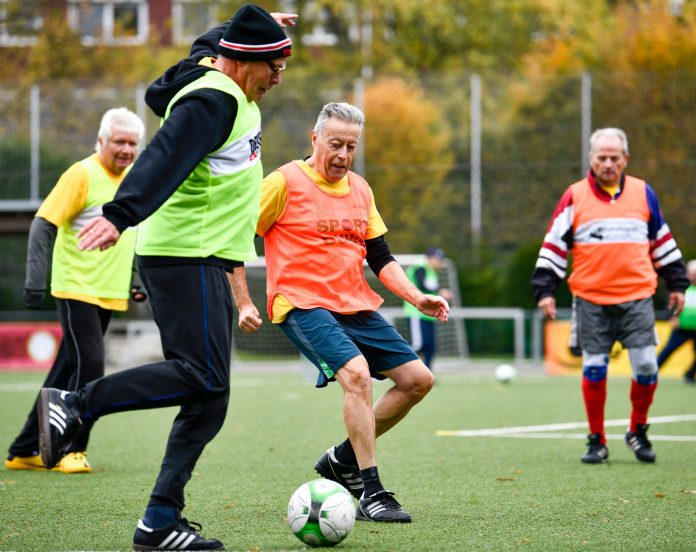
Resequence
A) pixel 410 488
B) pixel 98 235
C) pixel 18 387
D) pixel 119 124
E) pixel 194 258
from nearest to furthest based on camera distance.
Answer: pixel 98 235 → pixel 194 258 → pixel 410 488 → pixel 119 124 → pixel 18 387

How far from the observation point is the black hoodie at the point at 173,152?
4344mm

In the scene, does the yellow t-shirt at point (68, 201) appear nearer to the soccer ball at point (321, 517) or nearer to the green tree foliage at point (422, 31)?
the soccer ball at point (321, 517)

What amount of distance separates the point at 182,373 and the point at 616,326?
440 cm

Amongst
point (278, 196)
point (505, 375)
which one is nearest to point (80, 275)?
point (278, 196)

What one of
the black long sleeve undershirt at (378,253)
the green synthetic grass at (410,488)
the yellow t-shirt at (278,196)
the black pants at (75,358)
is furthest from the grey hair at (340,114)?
the black pants at (75,358)

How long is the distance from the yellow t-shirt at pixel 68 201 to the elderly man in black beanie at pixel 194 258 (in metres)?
2.68

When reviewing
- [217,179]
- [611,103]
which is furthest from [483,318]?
[217,179]

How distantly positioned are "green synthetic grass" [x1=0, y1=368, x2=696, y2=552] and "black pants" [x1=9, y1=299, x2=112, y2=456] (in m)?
0.24

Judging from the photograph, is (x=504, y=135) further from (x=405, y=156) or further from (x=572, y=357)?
(x=572, y=357)

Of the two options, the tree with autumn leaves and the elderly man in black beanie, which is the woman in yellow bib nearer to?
the elderly man in black beanie

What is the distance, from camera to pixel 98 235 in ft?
13.8

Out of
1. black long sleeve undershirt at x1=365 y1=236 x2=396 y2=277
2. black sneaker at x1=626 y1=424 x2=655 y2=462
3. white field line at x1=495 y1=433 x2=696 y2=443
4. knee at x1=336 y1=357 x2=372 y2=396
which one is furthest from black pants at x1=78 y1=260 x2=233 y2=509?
white field line at x1=495 y1=433 x2=696 y2=443

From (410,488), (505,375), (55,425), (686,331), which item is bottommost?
(505,375)

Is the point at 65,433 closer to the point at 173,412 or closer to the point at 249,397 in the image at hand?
the point at 173,412
